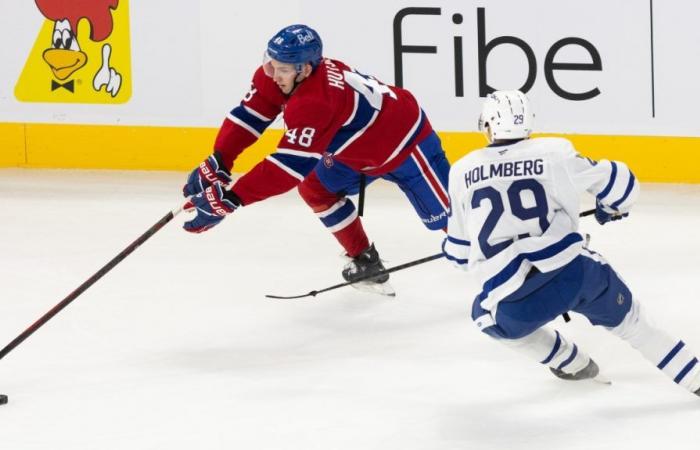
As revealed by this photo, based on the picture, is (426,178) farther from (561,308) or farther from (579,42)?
(579,42)

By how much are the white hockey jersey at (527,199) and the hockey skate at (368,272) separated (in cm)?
126

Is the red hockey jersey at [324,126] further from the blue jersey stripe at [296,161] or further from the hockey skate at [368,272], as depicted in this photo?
the hockey skate at [368,272]

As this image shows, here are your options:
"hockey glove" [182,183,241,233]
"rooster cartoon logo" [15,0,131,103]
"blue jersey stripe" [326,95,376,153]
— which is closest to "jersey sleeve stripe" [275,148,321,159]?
"hockey glove" [182,183,241,233]

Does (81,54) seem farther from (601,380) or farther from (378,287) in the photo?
(601,380)

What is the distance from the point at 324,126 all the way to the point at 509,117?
2.67 ft

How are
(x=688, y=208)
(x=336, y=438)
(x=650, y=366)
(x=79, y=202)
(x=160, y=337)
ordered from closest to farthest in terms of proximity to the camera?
1. (x=336, y=438)
2. (x=650, y=366)
3. (x=160, y=337)
4. (x=688, y=208)
5. (x=79, y=202)

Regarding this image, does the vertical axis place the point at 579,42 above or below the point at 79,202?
above

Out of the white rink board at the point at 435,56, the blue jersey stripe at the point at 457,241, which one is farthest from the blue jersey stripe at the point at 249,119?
the white rink board at the point at 435,56

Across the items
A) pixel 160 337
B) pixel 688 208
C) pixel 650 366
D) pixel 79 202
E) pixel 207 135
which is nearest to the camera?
pixel 650 366

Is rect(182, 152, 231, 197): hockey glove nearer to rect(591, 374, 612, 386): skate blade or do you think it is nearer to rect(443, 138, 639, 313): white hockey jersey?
rect(443, 138, 639, 313): white hockey jersey

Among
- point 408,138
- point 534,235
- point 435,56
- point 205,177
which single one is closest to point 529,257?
point 534,235

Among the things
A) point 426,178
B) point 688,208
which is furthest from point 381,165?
point 688,208

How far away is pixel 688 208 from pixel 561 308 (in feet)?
8.11

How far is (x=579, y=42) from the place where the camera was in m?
5.93
